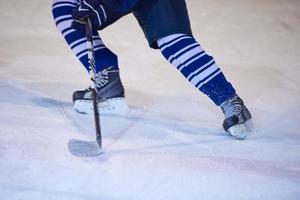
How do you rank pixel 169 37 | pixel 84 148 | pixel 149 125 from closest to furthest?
pixel 84 148, pixel 169 37, pixel 149 125

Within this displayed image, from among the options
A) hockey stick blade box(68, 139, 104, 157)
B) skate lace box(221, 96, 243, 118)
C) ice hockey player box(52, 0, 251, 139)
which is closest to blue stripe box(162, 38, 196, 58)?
ice hockey player box(52, 0, 251, 139)

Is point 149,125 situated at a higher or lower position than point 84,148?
lower

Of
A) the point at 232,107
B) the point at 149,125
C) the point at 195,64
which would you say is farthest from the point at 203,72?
the point at 149,125

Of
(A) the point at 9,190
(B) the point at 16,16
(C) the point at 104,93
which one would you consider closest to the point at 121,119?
(C) the point at 104,93

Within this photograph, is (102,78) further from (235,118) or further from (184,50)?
(235,118)

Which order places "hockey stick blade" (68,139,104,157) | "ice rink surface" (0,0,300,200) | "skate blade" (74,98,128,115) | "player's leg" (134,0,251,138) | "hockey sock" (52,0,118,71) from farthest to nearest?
"skate blade" (74,98,128,115)
"hockey sock" (52,0,118,71)
"player's leg" (134,0,251,138)
"hockey stick blade" (68,139,104,157)
"ice rink surface" (0,0,300,200)

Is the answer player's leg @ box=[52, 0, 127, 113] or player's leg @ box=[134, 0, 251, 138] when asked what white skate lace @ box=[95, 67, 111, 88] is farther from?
player's leg @ box=[134, 0, 251, 138]

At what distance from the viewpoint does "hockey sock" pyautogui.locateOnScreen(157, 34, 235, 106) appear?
1.74 m

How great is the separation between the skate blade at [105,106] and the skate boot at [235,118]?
419 mm

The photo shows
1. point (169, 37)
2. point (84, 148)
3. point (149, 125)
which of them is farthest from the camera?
point (149, 125)

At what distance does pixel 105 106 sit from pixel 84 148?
1.20 ft

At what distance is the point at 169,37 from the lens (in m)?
1.72

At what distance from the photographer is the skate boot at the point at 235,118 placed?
1.76 meters

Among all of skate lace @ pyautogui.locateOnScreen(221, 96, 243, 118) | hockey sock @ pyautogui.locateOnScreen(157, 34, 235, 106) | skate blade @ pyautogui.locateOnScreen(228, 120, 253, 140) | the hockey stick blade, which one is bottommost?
skate blade @ pyautogui.locateOnScreen(228, 120, 253, 140)
